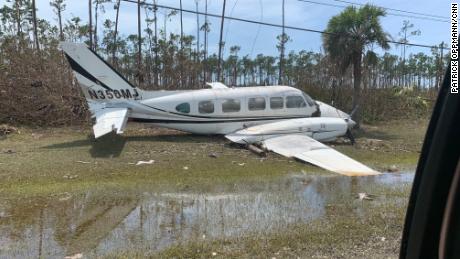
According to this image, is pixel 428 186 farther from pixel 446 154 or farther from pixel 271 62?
pixel 271 62

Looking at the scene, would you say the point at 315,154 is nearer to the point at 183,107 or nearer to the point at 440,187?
the point at 183,107

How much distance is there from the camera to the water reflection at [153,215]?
20.0ft

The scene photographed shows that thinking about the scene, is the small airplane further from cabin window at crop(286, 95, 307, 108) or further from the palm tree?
the palm tree

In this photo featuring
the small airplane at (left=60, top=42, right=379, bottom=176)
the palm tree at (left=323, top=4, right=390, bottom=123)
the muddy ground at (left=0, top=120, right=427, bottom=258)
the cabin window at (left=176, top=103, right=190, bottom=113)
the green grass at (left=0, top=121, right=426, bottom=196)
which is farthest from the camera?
the palm tree at (left=323, top=4, right=390, bottom=123)

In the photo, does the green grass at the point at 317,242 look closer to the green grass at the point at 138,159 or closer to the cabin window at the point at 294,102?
the green grass at the point at 138,159

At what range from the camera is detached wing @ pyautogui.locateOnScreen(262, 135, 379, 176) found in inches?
450

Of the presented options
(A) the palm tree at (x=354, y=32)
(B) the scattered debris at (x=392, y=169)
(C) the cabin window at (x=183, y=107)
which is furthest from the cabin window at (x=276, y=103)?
(B) the scattered debris at (x=392, y=169)

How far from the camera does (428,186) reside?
1.57 metres

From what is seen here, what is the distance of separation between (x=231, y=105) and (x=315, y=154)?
5173mm

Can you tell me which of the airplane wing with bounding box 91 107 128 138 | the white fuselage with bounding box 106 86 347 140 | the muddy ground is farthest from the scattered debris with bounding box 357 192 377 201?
Result: the airplane wing with bounding box 91 107 128 138

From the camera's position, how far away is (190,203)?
828 centimetres

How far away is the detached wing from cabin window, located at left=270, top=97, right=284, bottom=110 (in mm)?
2423

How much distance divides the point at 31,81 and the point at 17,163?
9260mm

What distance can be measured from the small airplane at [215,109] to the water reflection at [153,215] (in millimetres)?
5899
